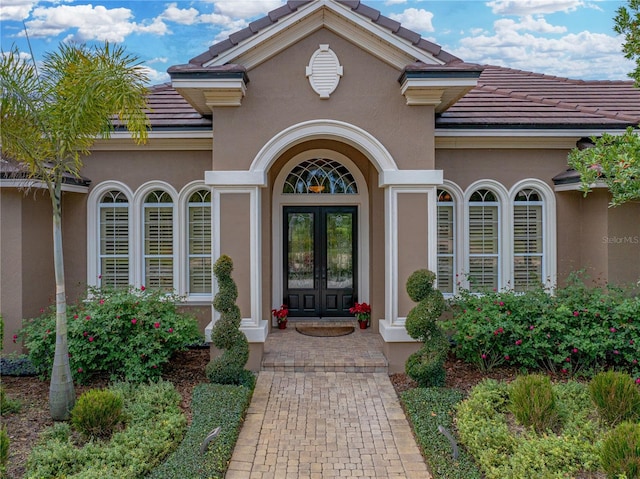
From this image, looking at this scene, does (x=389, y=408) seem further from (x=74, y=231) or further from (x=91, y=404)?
(x=74, y=231)

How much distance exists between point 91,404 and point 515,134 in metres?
9.21

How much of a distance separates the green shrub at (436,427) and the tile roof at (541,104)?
5711mm

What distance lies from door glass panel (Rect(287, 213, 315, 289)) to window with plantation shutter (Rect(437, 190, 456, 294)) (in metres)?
3.19

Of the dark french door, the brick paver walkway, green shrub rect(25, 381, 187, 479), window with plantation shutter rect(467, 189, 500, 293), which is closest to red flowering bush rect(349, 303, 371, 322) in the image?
the dark french door

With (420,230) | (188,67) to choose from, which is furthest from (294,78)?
(420,230)

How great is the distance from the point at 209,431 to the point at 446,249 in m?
6.58

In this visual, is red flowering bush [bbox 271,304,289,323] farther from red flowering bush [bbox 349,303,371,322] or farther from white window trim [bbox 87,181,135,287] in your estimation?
white window trim [bbox 87,181,135,287]

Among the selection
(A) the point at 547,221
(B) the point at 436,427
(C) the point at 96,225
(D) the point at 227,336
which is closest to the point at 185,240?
(C) the point at 96,225

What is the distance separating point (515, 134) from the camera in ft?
30.3

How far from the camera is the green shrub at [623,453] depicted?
152 inches

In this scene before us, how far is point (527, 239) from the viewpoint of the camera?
9.73 metres

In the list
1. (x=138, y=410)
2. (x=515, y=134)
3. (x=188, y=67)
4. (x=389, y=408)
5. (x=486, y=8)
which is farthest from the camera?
(x=486, y=8)

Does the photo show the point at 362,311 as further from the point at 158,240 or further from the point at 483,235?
the point at 158,240

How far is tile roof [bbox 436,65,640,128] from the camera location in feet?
30.1
